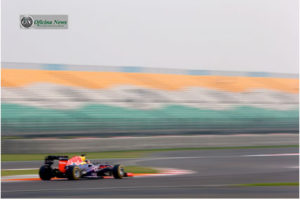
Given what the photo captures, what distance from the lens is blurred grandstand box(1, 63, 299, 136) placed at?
82.7 feet

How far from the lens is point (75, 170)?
10.4 metres

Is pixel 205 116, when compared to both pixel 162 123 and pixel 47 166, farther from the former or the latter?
pixel 47 166

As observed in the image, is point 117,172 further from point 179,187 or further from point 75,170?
point 179,187

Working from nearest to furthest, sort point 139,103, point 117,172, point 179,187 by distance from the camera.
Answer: point 179,187 → point 117,172 → point 139,103

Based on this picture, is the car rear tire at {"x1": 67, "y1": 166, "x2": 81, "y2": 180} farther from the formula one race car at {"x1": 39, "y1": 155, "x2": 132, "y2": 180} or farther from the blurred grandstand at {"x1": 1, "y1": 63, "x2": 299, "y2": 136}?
the blurred grandstand at {"x1": 1, "y1": 63, "x2": 299, "y2": 136}

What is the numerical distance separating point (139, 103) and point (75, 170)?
62.1ft

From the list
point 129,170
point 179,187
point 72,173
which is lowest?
point 129,170

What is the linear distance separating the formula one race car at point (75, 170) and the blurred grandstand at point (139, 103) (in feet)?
40.4

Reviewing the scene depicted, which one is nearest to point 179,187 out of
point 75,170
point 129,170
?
point 75,170

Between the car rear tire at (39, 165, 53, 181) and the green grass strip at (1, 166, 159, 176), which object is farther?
the green grass strip at (1, 166, 159, 176)

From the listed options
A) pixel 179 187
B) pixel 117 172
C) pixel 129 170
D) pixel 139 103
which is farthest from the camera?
pixel 139 103

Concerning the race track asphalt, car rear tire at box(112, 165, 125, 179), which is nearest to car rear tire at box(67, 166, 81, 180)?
the race track asphalt

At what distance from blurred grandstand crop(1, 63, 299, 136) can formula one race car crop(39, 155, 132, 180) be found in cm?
1231

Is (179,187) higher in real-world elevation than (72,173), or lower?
lower
